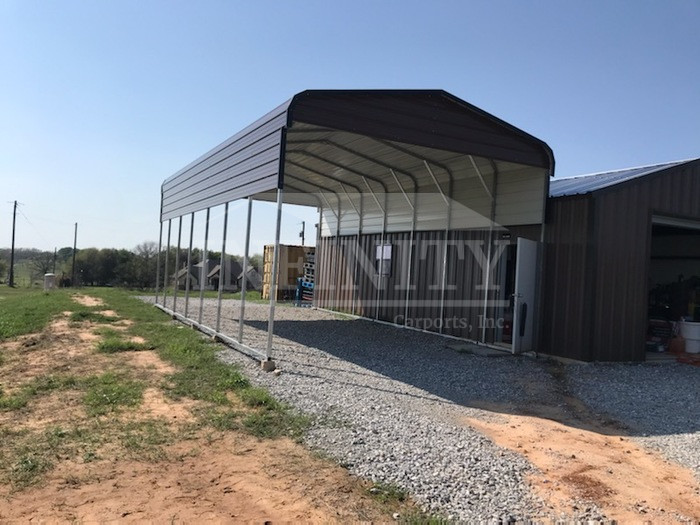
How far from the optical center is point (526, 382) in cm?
757

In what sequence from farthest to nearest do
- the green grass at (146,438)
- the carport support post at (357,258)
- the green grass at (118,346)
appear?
the carport support post at (357,258) → the green grass at (118,346) → the green grass at (146,438)

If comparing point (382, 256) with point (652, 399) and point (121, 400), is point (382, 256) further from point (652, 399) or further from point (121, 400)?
point (121, 400)

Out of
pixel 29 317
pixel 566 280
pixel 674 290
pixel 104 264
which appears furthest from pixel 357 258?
pixel 104 264

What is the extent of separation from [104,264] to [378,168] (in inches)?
1130

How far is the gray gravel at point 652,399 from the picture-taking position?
5.18m

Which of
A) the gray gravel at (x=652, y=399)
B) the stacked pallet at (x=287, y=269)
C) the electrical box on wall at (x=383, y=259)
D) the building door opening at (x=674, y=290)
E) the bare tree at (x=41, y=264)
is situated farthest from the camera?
the bare tree at (x=41, y=264)

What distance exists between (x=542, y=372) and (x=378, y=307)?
638 cm

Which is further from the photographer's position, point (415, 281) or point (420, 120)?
point (415, 281)

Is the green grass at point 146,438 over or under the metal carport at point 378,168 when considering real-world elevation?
under

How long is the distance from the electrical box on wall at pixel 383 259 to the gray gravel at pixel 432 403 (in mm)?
2651

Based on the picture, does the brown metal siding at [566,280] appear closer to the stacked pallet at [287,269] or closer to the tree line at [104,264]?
the stacked pallet at [287,269]

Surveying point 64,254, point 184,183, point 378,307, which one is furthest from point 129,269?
point 378,307

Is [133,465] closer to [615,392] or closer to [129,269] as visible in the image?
[615,392]

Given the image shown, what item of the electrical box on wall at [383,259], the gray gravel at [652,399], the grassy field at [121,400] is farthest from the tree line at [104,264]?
the gray gravel at [652,399]
